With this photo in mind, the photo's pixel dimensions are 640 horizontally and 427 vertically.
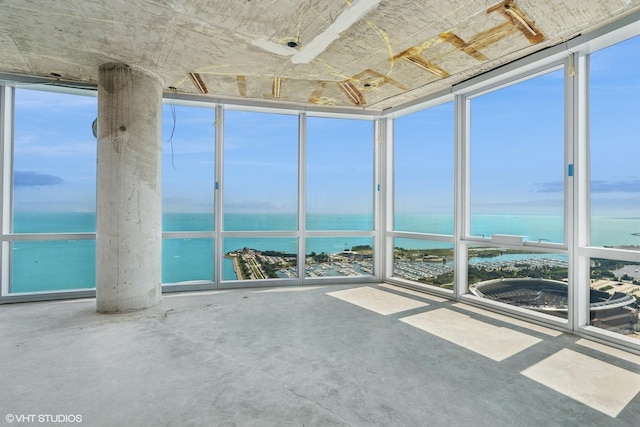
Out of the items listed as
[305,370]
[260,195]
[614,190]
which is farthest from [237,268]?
[614,190]

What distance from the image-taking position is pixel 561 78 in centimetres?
348

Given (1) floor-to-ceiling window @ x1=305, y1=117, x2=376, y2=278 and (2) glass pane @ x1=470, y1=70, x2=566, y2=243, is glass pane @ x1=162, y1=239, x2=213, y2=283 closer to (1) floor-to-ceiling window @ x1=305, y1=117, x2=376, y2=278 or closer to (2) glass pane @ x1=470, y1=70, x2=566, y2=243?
(1) floor-to-ceiling window @ x1=305, y1=117, x2=376, y2=278

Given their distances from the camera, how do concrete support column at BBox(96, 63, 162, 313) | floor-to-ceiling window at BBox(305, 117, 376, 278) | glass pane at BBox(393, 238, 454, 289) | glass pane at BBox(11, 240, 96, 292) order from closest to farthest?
concrete support column at BBox(96, 63, 162, 313) → glass pane at BBox(11, 240, 96, 292) → glass pane at BBox(393, 238, 454, 289) → floor-to-ceiling window at BBox(305, 117, 376, 278)

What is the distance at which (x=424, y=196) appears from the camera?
5.29 meters

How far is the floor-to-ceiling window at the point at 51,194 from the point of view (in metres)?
4.36

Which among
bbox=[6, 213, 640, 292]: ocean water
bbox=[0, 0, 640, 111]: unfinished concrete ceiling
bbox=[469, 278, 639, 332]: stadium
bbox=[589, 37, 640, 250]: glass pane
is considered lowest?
bbox=[469, 278, 639, 332]: stadium

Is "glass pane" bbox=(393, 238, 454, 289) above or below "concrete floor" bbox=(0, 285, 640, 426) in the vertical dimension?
above

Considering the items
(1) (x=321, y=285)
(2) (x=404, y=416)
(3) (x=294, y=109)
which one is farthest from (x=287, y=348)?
(3) (x=294, y=109)

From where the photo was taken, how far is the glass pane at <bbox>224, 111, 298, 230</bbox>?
17.2 feet

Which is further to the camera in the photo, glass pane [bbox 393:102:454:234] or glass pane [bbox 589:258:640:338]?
glass pane [bbox 393:102:454:234]

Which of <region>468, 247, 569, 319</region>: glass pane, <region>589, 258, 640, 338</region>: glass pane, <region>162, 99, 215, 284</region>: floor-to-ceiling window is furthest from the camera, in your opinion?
<region>162, 99, 215, 284</region>: floor-to-ceiling window

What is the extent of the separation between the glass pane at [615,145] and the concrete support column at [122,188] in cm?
506

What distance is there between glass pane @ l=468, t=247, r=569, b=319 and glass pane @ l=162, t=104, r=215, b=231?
4.11m

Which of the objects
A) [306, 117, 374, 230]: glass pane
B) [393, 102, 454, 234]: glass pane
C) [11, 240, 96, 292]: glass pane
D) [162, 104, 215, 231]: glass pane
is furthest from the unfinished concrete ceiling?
[11, 240, 96, 292]: glass pane
